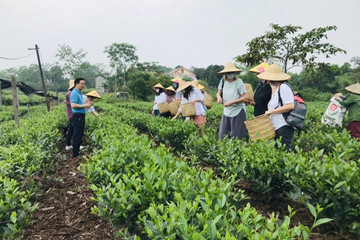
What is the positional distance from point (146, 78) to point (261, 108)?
2890 cm

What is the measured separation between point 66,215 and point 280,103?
3.12 m

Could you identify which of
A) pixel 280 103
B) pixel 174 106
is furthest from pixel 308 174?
pixel 174 106

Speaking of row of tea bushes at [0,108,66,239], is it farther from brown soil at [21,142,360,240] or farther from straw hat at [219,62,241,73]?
straw hat at [219,62,241,73]

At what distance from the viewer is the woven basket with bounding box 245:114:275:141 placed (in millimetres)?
3686

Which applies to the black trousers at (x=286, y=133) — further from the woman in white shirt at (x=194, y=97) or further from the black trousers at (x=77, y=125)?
the black trousers at (x=77, y=125)

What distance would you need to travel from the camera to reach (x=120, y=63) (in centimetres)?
5478

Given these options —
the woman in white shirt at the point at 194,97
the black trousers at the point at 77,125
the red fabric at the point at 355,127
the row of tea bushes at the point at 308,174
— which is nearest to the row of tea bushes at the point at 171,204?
the row of tea bushes at the point at 308,174

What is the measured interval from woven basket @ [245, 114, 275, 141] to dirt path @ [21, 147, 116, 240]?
2182mm

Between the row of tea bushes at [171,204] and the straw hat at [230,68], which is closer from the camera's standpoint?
the row of tea bushes at [171,204]

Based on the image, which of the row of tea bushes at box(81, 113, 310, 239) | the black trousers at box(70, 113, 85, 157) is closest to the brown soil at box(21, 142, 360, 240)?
the row of tea bushes at box(81, 113, 310, 239)

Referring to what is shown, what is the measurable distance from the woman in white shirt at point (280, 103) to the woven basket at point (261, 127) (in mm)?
89

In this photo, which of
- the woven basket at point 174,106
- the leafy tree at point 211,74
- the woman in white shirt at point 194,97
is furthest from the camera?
the leafy tree at point 211,74

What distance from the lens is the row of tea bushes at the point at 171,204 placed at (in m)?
1.63

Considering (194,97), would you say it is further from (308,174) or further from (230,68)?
(308,174)
